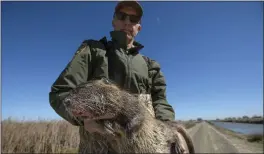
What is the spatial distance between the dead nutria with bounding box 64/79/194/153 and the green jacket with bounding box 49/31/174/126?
0.22m

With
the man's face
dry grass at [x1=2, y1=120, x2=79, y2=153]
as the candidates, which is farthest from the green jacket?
dry grass at [x1=2, y1=120, x2=79, y2=153]

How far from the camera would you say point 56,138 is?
15.0 metres

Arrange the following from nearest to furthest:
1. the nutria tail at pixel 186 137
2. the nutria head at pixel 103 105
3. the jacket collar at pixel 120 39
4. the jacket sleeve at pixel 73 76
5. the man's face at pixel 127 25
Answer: the nutria head at pixel 103 105 → the jacket sleeve at pixel 73 76 → the nutria tail at pixel 186 137 → the jacket collar at pixel 120 39 → the man's face at pixel 127 25

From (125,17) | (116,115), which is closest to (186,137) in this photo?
(116,115)

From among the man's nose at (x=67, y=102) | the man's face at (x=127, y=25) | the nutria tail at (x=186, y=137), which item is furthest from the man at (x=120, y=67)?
the nutria tail at (x=186, y=137)

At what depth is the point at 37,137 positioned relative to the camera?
14.4 meters

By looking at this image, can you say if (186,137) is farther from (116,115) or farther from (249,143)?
(249,143)

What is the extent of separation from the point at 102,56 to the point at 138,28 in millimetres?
724

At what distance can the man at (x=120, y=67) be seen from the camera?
2371 millimetres

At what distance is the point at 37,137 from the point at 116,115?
44.4ft

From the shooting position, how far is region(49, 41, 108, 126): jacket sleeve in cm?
218

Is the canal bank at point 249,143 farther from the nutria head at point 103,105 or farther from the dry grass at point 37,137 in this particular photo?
the nutria head at point 103,105


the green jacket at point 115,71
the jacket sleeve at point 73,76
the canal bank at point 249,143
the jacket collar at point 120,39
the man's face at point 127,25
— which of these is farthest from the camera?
the canal bank at point 249,143

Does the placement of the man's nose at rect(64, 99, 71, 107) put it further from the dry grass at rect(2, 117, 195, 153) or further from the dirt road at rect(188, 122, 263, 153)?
the dirt road at rect(188, 122, 263, 153)
